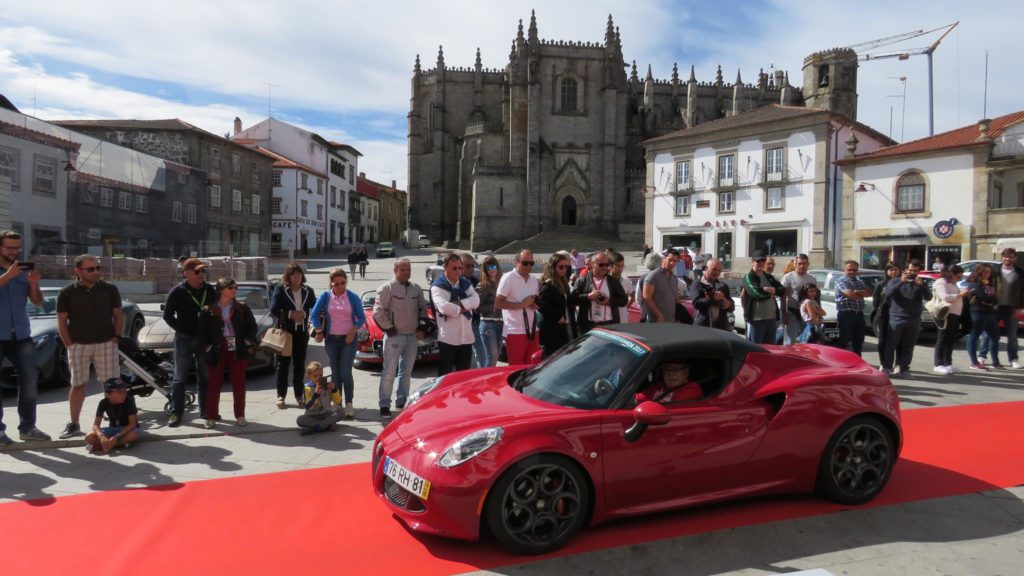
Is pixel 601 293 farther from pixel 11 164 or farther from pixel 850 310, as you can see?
pixel 11 164

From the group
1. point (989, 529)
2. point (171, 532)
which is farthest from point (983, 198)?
point (171, 532)

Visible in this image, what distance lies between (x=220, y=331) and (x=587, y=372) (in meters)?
4.07

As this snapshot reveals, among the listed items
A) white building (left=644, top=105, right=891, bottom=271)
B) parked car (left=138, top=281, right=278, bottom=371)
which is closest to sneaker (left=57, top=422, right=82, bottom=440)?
parked car (left=138, top=281, right=278, bottom=371)

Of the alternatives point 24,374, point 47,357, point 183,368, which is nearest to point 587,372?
point 183,368

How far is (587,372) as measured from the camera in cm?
434

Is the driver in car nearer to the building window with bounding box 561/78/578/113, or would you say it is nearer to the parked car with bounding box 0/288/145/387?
the parked car with bounding box 0/288/145/387

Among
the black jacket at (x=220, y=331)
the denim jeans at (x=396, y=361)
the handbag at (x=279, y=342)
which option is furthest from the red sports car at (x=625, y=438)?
the handbag at (x=279, y=342)

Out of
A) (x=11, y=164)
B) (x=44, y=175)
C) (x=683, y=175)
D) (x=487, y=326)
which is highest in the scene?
(x=683, y=175)

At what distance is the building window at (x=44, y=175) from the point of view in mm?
27844

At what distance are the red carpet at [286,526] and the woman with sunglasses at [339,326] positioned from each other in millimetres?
1758

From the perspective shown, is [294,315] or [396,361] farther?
[294,315]

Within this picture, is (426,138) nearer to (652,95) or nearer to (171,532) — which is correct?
(652,95)

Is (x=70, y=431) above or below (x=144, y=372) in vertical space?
below

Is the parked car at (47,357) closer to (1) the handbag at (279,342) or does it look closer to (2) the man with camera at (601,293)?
(1) the handbag at (279,342)
